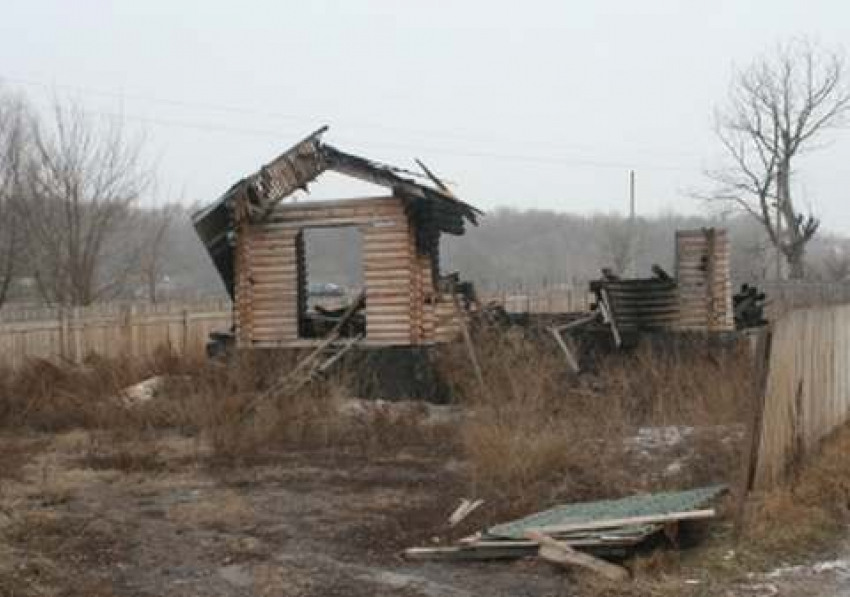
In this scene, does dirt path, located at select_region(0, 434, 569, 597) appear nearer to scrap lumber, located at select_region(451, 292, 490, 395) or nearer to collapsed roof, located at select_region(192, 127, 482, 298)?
scrap lumber, located at select_region(451, 292, 490, 395)

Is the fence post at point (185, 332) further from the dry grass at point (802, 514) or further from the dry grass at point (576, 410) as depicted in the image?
the dry grass at point (802, 514)

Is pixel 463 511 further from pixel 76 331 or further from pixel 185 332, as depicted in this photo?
pixel 185 332

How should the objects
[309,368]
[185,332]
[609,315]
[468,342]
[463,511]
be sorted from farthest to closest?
1. [185,332]
2. [609,315]
3. [309,368]
4. [468,342]
5. [463,511]

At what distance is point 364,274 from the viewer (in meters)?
18.2

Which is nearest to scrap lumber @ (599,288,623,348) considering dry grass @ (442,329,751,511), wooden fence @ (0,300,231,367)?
dry grass @ (442,329,751,511)

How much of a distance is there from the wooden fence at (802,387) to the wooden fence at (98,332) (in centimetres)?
1203

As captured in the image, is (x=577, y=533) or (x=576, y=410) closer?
(x=577, y=533)

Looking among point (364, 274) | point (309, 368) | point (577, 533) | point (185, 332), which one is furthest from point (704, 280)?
point (577, 533)

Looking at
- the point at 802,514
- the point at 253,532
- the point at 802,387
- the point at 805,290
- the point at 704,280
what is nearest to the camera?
the point at 802,514

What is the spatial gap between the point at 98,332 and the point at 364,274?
7.72 m

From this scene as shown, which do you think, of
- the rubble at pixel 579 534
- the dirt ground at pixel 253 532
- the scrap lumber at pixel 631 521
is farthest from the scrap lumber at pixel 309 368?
the scrap lumber at pixel 631 521

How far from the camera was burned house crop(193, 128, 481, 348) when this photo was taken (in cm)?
1786

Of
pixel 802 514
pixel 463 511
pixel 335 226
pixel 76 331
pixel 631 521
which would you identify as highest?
pixel 335 226

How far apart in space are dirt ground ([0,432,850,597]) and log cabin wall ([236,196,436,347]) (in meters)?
5.05
